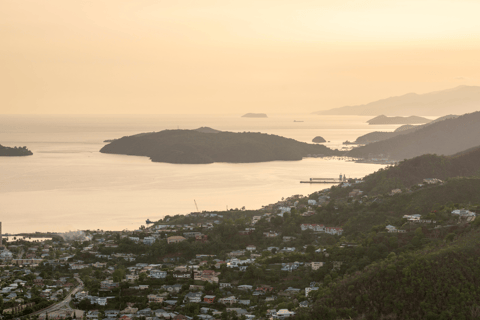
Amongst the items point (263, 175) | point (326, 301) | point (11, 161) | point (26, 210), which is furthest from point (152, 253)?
point (11, 161)

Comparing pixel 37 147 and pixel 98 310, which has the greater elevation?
pixel 37 147

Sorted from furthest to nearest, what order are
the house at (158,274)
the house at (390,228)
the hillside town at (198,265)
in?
1. the house at (390,228)
2. the house at (158,274)
3. the hillside town at (198,265)

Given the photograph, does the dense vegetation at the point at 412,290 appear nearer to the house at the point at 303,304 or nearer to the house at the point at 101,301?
the house at the point at 303,304

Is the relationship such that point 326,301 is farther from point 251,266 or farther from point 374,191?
point 374,191

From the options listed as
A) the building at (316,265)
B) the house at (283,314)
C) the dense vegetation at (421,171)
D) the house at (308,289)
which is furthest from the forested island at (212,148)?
the house at (283,314)

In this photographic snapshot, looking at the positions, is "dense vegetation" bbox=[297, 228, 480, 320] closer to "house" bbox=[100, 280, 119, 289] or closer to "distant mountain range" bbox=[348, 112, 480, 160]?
"house" bbox=[100, 280, 119, 289]

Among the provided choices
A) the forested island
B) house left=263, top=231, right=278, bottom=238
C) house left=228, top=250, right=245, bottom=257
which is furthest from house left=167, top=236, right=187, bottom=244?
the forested island
